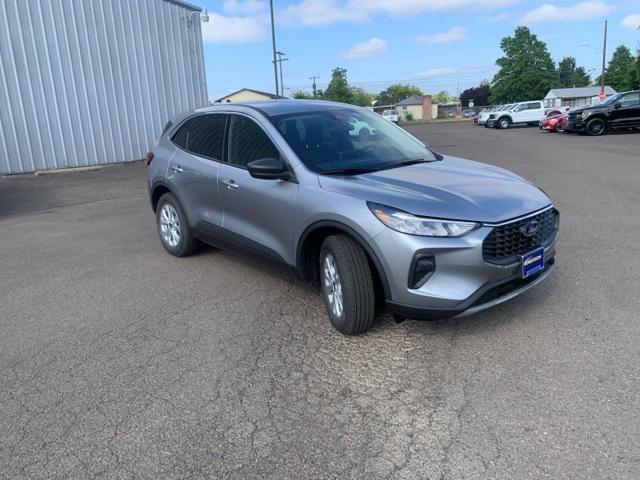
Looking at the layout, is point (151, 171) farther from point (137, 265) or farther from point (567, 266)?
point (567, 266)

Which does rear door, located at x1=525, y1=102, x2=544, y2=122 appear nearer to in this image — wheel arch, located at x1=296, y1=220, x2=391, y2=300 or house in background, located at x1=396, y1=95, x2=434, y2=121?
wheel arch, located at x1=296, y1=220, x2=391, y2=300

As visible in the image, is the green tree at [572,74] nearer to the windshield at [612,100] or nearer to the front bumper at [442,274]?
the windshield at [612,100]

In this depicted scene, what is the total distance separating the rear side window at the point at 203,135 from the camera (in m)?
5.20

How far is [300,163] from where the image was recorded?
4.14 metres

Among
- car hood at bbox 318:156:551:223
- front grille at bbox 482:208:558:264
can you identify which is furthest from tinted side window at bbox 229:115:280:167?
front grille at bbox 482:208:558:264

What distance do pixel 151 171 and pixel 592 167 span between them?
10203mm

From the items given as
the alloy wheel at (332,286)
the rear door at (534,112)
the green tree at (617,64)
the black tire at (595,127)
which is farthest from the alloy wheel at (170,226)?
the green tree at (617,64)

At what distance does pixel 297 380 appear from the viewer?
3.34 meters

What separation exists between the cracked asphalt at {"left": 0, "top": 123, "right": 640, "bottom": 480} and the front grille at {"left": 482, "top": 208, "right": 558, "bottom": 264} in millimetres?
599

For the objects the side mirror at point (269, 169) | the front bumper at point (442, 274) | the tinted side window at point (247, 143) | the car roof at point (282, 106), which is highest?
the car roof at point (282, 106)

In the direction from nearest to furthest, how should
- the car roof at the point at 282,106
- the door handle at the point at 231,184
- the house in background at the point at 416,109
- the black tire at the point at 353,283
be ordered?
the black tire at the point at 353,283 < the door handle at the point at 231,184 < the car roof at the point at 282,106 < the house in background at the point at 416,109

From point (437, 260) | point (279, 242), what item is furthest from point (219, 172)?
point (437, 260)

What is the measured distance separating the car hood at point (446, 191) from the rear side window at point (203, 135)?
165cm

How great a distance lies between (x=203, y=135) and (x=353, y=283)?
8.93ft
